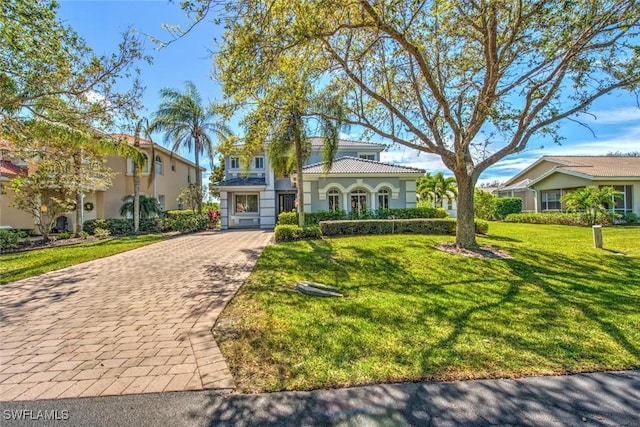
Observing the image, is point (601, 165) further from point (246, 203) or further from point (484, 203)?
point (246, 203)

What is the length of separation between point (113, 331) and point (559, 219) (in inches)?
1083

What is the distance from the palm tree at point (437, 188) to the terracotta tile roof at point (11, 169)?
31624 millimetres

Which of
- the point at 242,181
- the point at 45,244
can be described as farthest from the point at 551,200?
the point at 45,244

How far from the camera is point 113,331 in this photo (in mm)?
4820

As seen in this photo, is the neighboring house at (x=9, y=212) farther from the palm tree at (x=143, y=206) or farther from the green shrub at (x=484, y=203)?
the green shrub at (x=484, y=203)

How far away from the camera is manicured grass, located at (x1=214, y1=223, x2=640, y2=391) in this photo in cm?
369

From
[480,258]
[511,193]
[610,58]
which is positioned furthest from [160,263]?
[511,193]

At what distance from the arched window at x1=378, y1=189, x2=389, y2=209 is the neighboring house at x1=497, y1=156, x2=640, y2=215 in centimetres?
1558

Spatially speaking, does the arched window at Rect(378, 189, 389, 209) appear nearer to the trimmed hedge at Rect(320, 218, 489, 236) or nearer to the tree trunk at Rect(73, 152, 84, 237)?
the trimmed hedge at Rect(320, 218, 489, 236)

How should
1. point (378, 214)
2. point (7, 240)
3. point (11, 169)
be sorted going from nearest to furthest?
1. point (7, 240)
2. point (378, 214)
3. point (11, 169)

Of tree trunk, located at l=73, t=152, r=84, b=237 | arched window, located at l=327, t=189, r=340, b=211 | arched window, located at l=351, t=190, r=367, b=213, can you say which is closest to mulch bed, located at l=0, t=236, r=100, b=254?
tree trunk, located at l=73, t=152, r=84, b=237

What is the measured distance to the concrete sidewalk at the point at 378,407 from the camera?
9.23ft

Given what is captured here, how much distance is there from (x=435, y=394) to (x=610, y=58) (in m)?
12.5

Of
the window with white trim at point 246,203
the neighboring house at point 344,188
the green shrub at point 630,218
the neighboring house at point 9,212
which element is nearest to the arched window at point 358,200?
the neighboring house at point 344,188
